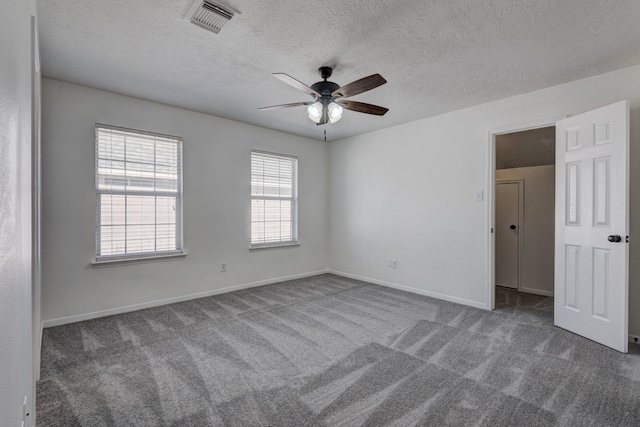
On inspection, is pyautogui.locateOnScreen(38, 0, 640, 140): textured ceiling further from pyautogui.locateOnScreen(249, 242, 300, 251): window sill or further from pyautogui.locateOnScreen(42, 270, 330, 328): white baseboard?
pyautogui.locateOnScreen(42, 270, 330, 328): white baseboard

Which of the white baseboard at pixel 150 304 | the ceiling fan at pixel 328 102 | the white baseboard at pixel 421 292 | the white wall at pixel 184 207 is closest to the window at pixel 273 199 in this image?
the white wall at pixel 184 207

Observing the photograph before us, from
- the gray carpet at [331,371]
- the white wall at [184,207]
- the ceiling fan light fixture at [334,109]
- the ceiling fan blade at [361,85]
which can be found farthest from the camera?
the white wall at [184,207]

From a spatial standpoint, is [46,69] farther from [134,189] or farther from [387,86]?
[387,86]

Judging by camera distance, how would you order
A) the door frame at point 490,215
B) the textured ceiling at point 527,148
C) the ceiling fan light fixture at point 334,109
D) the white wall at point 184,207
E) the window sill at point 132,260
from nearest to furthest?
the ceiling fan light fixture at point 334,109, the white wall at point 184,207, the window sill at point 132,260, the door frame at point 490,215, the textured ceiling at point 527,148

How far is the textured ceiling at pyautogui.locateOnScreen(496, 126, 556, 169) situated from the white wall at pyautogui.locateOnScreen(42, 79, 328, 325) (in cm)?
311

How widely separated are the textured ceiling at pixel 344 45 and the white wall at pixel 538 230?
1.74 metres

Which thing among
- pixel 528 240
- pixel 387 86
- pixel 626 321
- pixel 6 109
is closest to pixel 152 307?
pixel 6 109

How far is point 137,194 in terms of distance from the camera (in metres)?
3.77

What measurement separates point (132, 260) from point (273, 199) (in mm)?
2257

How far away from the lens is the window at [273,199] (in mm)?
4961

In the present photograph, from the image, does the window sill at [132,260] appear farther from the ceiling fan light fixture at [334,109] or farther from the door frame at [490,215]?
the door frame at [490,215]

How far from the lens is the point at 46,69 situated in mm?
2967

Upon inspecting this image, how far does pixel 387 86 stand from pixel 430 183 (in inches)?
66.4

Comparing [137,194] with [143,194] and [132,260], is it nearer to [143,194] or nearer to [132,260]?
[143,194]
